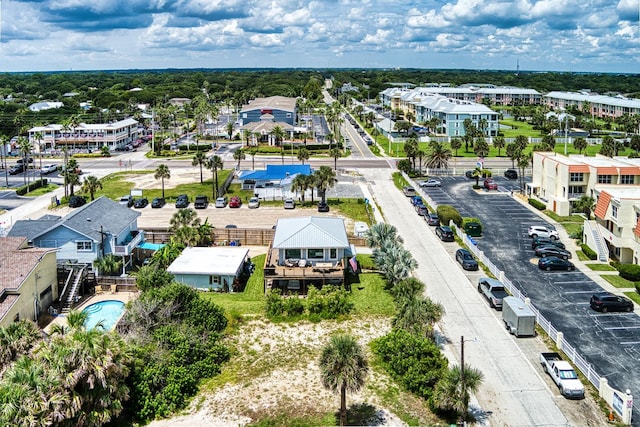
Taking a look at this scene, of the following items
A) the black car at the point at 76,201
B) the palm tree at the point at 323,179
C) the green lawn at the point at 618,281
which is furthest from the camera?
the black car at the point at 76,201

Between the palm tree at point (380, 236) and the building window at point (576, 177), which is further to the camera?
the building window at point (576, 177)

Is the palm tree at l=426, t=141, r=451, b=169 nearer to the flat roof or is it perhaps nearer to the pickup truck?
the flat roof

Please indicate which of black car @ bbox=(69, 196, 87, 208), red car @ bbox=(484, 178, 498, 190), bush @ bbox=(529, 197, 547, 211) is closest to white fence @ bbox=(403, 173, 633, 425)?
bush @ bbox=(529, 197, 547, 211)

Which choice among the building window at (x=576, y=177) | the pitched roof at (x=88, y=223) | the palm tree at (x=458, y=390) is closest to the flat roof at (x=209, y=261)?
the pitched roof at (x=88, y=223)

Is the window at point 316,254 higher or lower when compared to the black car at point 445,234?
higher

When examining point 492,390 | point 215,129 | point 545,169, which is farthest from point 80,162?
point 492,390

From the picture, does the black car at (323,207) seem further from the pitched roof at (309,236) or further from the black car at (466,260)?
the black car at (466,260)

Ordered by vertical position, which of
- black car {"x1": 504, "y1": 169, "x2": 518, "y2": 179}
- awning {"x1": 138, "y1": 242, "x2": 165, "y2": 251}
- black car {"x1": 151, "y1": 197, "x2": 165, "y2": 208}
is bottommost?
awning {"x1": 138, "y1": 242, "x2": 165, "y2": 251}
